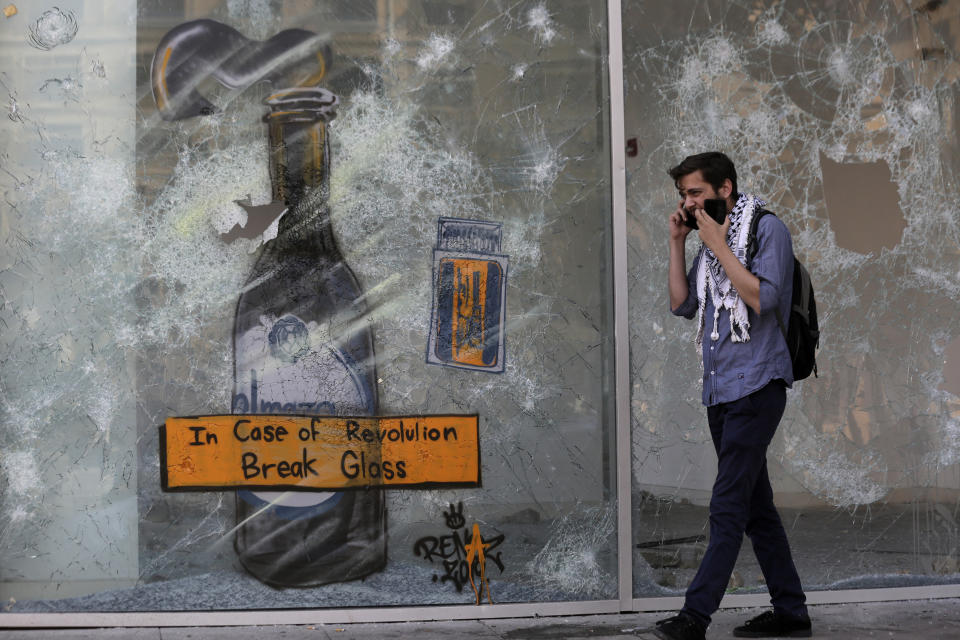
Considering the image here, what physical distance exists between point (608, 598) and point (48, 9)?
3226 millimetres

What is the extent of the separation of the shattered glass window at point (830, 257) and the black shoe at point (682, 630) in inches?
32.3

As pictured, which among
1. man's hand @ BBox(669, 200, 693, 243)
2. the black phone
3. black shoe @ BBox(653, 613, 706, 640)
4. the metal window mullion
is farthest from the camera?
the metal window mullion

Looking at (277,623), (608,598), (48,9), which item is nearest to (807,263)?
(608,598)

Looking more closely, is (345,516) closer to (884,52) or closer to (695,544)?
(695,544)

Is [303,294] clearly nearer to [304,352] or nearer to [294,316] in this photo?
[294,316]

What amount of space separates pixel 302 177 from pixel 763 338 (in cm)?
190

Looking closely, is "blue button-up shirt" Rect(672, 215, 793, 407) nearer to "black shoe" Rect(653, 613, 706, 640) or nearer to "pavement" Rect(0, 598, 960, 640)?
"black shoe" Rect(653, 613, 706, 640)

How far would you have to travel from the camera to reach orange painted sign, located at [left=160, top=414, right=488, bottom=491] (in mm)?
4266

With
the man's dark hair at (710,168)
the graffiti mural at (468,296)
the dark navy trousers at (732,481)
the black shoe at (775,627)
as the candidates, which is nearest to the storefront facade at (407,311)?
the graffiti mural at (468,296)

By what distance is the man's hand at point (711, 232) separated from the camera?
3.75m

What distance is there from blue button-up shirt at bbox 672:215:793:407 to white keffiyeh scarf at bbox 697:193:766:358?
0.03m
